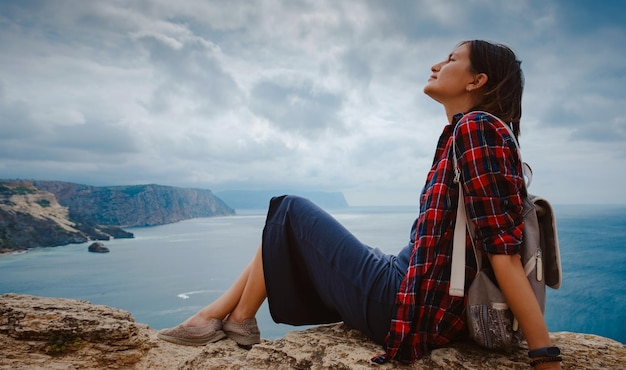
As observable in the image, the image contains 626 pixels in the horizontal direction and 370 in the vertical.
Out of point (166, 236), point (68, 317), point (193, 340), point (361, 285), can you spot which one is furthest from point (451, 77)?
point (166, 236)

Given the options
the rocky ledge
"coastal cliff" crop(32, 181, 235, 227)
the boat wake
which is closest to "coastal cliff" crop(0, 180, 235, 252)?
"coastal cliff" crop(32, 181, 235, 227)

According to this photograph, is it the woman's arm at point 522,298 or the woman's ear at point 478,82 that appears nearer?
the woman's arm at point 522,298

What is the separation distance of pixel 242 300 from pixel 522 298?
1485 mm

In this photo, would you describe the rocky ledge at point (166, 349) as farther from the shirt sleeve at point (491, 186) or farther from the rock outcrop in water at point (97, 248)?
the rock outcrop in water at point (97, 248)

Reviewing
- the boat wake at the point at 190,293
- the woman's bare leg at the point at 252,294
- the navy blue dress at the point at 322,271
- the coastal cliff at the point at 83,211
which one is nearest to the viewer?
Answer: the navy blue dress at the point at 322,271

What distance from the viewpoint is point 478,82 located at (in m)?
1.85

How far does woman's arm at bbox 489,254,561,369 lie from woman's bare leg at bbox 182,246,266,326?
1230 mm

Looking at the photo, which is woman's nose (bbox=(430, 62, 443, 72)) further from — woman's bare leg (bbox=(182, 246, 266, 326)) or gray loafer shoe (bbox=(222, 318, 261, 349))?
gray loafer shoe (bbox=(222, 318, 261, 349))

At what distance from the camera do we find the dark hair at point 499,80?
181 centimetres

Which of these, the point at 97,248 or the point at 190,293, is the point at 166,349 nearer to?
the point at 190,293

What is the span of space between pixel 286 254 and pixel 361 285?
0.47m

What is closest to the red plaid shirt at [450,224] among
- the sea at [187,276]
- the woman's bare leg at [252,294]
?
the woman's bare leg at [252,294]

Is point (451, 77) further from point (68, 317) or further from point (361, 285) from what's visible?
point (68, 317)

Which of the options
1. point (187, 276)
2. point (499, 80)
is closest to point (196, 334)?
point (499, 80)
